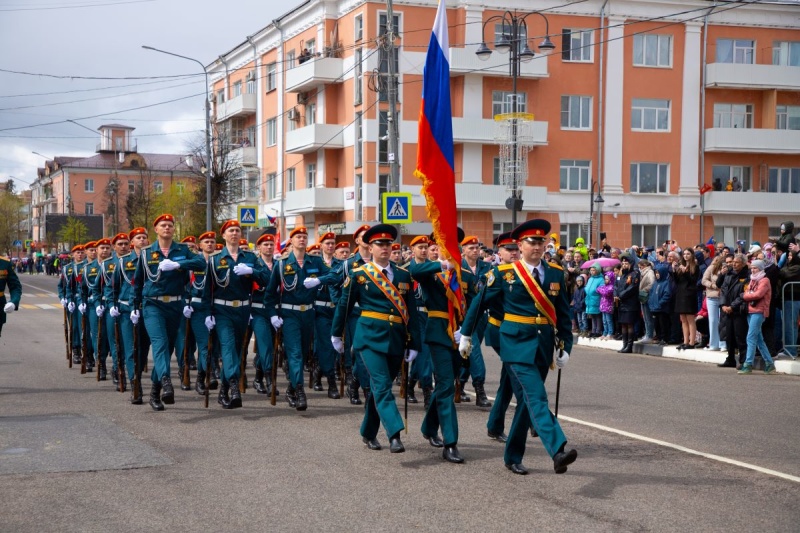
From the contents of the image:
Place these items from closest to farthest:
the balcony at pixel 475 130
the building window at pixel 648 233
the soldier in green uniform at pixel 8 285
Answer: the soldier in green uniform at pixel 8 285 → the balcony at pixel 475 130 → the building window at pixel 648 233

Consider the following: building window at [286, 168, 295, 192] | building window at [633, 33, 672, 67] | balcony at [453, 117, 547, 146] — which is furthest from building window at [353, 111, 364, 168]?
building window at [633, 33, 672, 67]

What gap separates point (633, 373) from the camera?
15328mm

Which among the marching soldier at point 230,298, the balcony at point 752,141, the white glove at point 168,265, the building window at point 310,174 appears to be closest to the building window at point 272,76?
the building window at point 310,174

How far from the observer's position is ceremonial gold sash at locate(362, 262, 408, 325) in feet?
29.2

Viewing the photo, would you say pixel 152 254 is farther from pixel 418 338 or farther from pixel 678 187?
pixel 678 187

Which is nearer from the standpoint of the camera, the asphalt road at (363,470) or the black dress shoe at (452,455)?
the asphalt road at (363,470)

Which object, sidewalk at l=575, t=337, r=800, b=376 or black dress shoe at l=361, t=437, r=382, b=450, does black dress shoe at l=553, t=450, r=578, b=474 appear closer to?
black dress shoe at l=361, t=437, r=382, b=450

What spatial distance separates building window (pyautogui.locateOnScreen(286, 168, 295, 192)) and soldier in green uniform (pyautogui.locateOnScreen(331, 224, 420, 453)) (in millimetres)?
39004

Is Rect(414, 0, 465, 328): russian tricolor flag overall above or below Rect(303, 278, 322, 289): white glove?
above

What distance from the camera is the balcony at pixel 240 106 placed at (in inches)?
2051

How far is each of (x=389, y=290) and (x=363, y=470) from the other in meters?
1.80

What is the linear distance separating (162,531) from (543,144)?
36856 millimetres

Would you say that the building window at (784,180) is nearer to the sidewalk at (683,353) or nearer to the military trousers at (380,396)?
the sidewalk at (683,353)

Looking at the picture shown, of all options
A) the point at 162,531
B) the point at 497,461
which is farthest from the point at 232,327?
the point at 162,531
